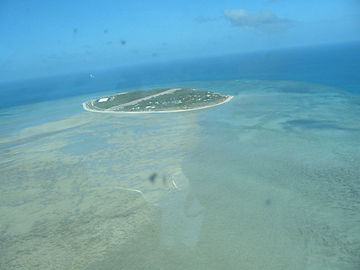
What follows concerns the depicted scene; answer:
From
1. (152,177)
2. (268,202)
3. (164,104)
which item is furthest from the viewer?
(164,104)

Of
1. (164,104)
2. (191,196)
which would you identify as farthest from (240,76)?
(191,196)

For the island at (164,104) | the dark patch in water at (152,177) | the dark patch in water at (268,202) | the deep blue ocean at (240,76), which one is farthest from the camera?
the deep blue ocean at (240,76)

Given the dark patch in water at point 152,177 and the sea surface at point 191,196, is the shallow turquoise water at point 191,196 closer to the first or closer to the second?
the sea surface at point 191,196

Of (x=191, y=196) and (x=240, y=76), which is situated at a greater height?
(x=240, y=76)

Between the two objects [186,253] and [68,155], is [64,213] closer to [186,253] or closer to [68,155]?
[186,253]

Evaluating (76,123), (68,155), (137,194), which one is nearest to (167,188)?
(137,194)

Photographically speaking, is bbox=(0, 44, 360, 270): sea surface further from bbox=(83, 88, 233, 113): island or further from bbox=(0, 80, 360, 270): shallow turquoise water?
bbox=(83, 88, 233, 113): island

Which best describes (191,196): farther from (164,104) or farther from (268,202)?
(164,104)

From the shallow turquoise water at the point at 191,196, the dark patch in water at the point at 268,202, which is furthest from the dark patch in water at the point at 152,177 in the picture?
the dark patch in water at the point at 268,202
